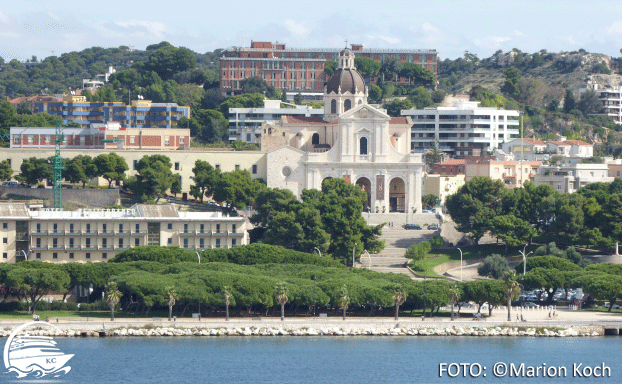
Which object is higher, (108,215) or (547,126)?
(547,126)

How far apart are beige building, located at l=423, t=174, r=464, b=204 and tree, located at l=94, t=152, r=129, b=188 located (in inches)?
1214

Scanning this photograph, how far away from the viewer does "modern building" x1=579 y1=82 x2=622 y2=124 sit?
19138 centimetres

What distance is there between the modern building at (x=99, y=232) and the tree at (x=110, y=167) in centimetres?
2158

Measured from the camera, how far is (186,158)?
132 metres

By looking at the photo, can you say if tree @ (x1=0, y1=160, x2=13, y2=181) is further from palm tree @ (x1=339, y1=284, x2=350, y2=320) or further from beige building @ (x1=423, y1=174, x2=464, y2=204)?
palm tree @ (x1=339, y1=284, x2=350, y2=320)

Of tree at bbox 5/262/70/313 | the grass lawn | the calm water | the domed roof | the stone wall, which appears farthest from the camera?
the domed roof

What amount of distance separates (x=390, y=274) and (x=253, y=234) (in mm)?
24617

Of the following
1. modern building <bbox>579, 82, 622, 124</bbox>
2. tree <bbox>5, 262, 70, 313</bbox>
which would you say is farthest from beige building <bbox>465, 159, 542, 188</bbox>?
tree <bbox>5, 262, 70, 313</bbox>

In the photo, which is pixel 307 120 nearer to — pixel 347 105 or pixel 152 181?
pixel 347 105

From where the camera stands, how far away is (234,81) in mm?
185750

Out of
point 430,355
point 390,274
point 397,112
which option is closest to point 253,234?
point 390,274

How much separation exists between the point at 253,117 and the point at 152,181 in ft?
136

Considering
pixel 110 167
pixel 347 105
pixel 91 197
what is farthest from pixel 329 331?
pixel 347 105

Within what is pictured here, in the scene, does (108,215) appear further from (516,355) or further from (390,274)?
(516,355)
